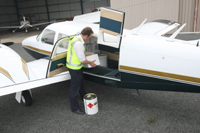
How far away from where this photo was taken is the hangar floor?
345 centimetres

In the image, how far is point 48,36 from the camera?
568cm

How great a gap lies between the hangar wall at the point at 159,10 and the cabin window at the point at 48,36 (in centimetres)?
788

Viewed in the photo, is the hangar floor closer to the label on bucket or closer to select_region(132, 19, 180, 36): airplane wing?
the label on bucket

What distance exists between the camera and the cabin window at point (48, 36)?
551 cm

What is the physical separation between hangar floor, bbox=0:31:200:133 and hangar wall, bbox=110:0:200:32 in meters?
7.94

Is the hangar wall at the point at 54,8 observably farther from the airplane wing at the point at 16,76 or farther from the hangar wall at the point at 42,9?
the airplane wing at the point at 16,76

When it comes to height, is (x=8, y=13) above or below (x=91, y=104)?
→ above

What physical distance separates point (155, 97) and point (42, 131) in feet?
9.51

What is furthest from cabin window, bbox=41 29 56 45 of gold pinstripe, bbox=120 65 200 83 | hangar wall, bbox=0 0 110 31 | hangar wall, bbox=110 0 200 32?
hangar wall, bbox=0 0 110 31

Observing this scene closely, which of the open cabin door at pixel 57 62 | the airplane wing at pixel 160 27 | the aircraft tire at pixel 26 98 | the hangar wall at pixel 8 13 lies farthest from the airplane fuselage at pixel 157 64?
the hangar wall at pixel 8 13

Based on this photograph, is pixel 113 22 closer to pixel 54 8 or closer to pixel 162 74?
pixel 162 74

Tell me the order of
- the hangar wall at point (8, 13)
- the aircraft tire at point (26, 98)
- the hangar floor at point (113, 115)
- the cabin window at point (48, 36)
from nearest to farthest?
1. the hangar floor at point (113, 115)
2. the aircraft tire at point (26, 98)
3. the cabin window at point (48, 36)
4. the hangar wall at point (8, 13)

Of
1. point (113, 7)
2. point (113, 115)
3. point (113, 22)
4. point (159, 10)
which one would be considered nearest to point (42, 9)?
point (113, 7)

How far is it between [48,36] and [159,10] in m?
8.29
